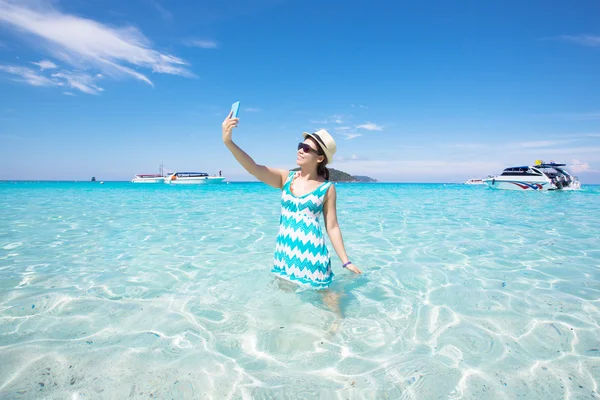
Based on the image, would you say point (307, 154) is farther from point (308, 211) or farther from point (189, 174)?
point (189, 174)

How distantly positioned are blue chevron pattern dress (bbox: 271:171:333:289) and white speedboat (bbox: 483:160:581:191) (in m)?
44.2

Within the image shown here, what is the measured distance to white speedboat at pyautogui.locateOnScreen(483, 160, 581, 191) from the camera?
1436 inches

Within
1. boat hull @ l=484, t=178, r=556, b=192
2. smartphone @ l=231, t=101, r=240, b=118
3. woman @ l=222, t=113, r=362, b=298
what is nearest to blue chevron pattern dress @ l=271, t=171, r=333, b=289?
woman @ l=222, t=113, r=362, b=298

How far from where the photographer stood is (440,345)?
276 cm

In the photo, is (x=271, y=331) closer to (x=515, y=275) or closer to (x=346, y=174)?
(x=515, y=275)

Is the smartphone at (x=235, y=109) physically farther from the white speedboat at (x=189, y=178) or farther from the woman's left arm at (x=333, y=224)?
the white speedboat at (x=189, y=178)

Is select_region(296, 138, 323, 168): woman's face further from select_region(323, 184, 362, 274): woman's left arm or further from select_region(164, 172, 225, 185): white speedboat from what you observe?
select_region(164, 172, 225, 185): white speedboat

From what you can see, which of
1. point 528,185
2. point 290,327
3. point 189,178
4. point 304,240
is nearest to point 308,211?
point 304,240

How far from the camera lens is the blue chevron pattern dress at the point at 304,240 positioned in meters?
2.99

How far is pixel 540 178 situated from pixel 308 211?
45.0 metres

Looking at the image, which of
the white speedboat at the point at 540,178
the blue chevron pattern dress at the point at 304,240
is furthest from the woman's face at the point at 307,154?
the white speedboat at the point at 540,178

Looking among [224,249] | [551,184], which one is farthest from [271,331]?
[551,184]

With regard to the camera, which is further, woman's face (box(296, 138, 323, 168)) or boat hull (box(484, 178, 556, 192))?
boat hull (box(484, 178, 556, 192))

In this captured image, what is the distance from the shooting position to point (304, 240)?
304cm
